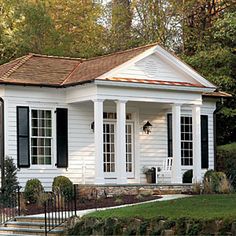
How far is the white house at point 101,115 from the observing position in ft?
78.0

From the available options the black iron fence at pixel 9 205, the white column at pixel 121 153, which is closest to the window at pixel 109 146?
the white column at pixel 121 153

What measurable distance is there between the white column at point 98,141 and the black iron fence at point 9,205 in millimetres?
2851

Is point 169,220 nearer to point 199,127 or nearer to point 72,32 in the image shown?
point 199,127

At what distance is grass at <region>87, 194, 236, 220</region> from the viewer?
48.7 ft

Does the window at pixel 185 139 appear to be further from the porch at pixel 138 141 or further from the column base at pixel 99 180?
the column base at pixel 99 180

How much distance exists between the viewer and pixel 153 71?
82.6ft

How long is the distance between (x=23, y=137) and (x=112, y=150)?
13.1ft

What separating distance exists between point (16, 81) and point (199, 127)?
7.12 metres

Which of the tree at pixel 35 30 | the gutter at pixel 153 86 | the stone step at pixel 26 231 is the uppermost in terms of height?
the tree at pixel 35 30

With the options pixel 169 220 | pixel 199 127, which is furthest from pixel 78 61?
pixel 169 220

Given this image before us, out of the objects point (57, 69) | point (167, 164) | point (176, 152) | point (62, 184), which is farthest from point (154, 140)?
point (62, 184)

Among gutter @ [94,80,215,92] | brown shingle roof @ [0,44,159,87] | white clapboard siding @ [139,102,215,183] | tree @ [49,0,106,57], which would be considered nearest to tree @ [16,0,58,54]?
tree @ [49,0,106,57]

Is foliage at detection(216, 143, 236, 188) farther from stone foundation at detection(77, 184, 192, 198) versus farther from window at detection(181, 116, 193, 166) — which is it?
stone foundation at detection(77, 184, 192, 198)

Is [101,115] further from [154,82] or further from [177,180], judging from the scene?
[177,180]
